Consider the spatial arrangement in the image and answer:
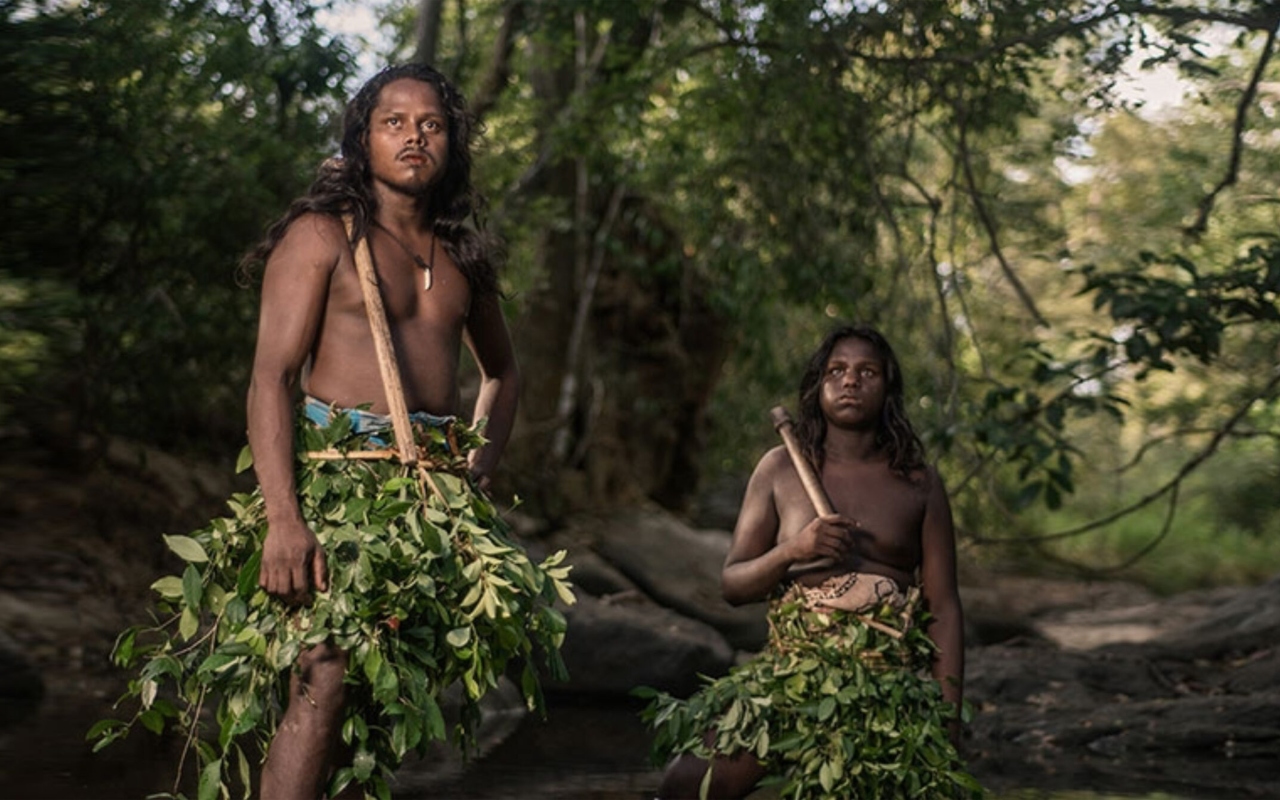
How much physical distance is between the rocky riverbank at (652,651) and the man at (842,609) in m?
1.77

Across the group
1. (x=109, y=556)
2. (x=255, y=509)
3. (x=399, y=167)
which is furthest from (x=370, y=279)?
(x=109, y=556)

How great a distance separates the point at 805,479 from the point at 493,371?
35.2 inches

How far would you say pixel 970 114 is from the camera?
9.00 m

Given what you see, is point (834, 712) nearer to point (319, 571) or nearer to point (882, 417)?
point (882, 417)

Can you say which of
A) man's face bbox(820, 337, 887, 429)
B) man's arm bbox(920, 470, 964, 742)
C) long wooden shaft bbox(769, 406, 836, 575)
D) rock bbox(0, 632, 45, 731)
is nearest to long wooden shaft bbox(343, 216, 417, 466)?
long wooden shaft bbox(769, 406, 836, 575)

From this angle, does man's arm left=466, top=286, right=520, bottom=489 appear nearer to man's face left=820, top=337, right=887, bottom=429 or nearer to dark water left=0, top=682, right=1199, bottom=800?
man's face left=820, top=337, right=887, bottom=429

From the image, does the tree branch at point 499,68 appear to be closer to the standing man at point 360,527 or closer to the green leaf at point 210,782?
the standing man at point 360,527

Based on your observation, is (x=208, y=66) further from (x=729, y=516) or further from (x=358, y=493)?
(x=729, y=516)

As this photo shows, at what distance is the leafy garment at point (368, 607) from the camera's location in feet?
11.5

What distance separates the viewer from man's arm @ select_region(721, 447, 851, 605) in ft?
14.6

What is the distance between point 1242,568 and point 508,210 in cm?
1165

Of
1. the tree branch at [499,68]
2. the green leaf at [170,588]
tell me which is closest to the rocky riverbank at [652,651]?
the green leaf at [170,588]

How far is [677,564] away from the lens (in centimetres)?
1130

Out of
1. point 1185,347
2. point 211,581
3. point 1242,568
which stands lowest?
point 1242,568
